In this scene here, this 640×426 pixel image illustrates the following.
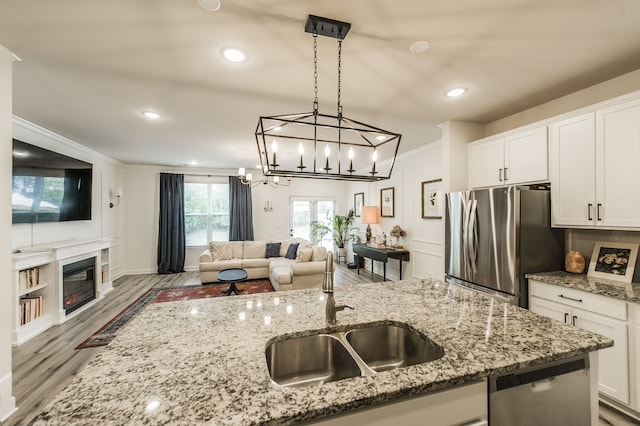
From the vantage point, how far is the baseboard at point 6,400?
1853 mm

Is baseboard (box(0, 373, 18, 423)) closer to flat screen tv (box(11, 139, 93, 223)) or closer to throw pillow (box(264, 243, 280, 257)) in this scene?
flat screen tv (box(11, 139, 93, 223))

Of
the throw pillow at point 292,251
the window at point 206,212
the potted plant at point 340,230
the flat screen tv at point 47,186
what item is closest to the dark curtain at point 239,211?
the window at point 206,212

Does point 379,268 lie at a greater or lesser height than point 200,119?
lesser

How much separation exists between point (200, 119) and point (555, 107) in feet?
12.8

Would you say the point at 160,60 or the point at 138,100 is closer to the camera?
the point at 160,60

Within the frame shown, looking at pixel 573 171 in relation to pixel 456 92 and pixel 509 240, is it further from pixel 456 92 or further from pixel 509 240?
pixel 456 92

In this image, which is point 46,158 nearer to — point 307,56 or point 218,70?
point 218,70

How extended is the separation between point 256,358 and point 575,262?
289cm

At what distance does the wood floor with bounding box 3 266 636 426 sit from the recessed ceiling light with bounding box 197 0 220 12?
9.85ft

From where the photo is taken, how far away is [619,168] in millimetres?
1990

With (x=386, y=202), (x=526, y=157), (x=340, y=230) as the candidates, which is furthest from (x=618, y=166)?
(x=340, y=230)

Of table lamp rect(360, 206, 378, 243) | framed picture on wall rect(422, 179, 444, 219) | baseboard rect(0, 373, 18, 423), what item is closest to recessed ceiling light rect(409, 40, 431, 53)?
framed picture on wall rect(422, 179, 444, 219)

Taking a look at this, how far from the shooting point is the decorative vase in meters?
2.35

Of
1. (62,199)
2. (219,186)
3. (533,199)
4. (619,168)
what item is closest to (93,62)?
(62,199)
